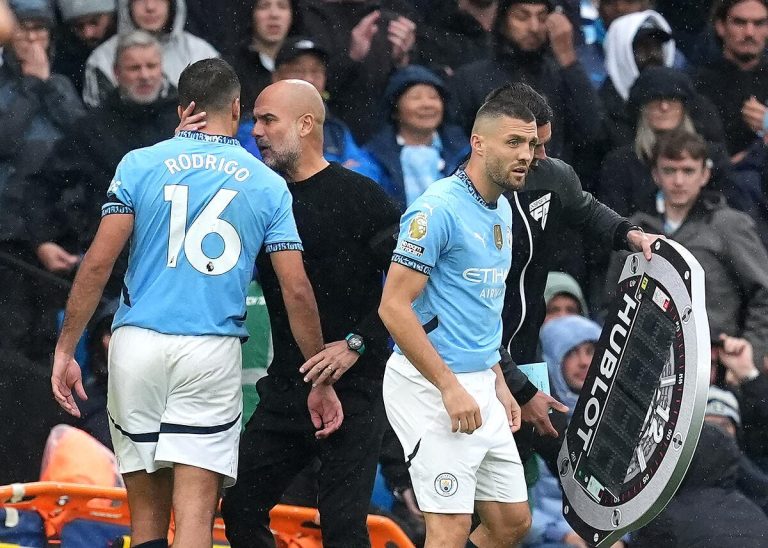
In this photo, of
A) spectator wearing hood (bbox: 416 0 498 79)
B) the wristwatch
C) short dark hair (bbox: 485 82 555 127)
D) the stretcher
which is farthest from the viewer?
spectator wearing hood (bbox: 416 0 498 79)

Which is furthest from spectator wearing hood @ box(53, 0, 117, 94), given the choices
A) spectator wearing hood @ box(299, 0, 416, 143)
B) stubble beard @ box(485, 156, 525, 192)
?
stubble beard @ box(485, 156, 525, 192)

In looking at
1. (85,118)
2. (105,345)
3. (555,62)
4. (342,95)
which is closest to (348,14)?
(342,95)

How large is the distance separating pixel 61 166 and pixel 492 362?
3.20 meters

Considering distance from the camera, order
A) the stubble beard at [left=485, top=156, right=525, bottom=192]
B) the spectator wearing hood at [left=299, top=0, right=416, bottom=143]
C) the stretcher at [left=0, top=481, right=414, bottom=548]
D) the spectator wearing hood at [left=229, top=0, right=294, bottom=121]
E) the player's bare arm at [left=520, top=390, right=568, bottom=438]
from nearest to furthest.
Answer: the stubble beard at [left=485, top=156, right=525, bottom=192], the player's bare arm at [left=520, top=390, right=568, bottom=438], the stretcher at [left=0, top=481, right=414, bottom=548], the spectator wearing hood at [left=229, top=0, right=294, bottom=121], the spectator wearing hood at [left=299, top=0, right=416, bottom=143]

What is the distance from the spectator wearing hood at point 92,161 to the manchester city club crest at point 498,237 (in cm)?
281

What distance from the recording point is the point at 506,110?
5445 millimetres

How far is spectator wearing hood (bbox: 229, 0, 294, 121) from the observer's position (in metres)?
8.41

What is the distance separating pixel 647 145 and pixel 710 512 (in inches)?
97.0

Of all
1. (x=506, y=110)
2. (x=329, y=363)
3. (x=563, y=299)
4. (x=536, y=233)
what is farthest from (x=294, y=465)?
(x=563, y=299)

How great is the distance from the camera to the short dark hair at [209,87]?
5.45 meters

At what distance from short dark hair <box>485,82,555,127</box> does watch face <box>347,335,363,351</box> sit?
1051mm

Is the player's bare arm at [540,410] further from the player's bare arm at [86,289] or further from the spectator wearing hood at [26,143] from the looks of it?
the spectator wearing hood at [26,143]

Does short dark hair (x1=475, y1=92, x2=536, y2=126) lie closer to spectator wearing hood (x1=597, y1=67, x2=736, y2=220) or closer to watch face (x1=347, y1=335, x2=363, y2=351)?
watch face (x1=347, y1=335, x2=363, y2=351)

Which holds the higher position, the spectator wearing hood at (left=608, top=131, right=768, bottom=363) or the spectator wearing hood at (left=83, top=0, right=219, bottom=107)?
the spectator wearing hood at (left=83, top=0, right=219, bottom=107)
